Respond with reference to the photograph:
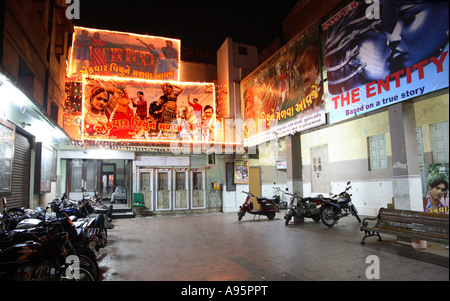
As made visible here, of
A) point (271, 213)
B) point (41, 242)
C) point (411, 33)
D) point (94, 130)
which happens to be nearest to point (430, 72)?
point (411, 33)

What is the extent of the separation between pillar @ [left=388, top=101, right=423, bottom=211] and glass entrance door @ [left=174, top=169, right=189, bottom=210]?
32.0 ft

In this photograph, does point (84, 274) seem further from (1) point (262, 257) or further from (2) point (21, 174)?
(2) point (21, 174)

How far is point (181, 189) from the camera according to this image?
563 inches

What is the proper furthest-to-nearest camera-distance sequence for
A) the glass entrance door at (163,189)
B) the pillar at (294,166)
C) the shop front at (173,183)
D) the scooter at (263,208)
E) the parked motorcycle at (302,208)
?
the glass entrance door at (163,189)
the shop front at (173,183)
the scooter at (263,208)
the pillar at (294,166)
the parked motorcycle at (302,208)

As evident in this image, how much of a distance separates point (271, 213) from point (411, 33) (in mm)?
7922

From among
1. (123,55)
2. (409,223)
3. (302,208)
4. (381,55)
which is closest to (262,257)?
(409,223)

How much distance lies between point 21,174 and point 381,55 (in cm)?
983

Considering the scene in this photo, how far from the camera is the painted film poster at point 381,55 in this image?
5301mm

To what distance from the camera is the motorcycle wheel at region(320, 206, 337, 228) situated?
924 cm

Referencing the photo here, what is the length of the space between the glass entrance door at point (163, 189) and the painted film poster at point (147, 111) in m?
1.82

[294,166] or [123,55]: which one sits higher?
[123,55]

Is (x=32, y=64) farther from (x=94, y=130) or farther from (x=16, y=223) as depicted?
(x=16, y=223)

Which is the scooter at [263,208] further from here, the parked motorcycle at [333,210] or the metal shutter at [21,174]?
the metal shutter at [21,174]

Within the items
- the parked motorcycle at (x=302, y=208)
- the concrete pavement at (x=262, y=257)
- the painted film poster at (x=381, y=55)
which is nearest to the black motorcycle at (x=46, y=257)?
the concrete pavement at (x=262, y=257)
